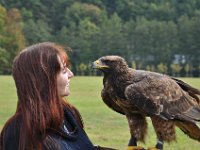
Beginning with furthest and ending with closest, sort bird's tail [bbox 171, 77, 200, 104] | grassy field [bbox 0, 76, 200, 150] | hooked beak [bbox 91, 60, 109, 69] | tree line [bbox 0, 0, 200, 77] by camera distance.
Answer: tree line [bbox 0, 0, 200, 77] → grassy field [bbox 0, 76, 200, 150] → bird's tail [bbox 171, 77, 200, 104] → hooked beak [bbox 91, 60, 109, 69]

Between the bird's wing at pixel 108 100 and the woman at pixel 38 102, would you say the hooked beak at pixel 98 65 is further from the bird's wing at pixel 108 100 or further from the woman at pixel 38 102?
the woman at pixel 38 102

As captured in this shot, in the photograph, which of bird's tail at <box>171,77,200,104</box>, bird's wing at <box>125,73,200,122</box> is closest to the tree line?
bird's tail at <box>171,77,200,104</box>

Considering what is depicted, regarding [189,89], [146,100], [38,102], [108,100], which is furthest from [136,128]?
[38,102]

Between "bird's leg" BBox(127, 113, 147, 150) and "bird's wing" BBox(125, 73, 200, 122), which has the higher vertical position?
"bird's wing" BBox(125, 73, 200, 122)

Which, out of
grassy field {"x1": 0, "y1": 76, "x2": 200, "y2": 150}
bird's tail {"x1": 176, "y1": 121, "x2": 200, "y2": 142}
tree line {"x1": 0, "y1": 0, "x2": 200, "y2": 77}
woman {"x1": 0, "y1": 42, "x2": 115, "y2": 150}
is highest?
woman {"x1": 0, "y1": 42, "x2": 115, "y2": 150}

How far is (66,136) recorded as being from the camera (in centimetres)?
302

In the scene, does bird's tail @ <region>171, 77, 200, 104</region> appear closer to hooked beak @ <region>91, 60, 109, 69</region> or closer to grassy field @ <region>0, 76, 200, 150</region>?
hooked beak @ <region>91, 60, 109, 69</region>

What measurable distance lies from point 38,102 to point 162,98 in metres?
2.08

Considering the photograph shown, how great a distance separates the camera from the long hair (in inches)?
113

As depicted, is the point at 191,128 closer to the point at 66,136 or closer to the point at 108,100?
the point at 108,100

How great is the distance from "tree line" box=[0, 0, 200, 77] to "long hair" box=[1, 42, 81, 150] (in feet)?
198

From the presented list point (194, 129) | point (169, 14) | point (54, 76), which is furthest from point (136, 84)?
point (169, 14)

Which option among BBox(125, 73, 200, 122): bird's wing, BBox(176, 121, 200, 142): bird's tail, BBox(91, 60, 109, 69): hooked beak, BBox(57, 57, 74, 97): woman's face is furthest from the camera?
BBox(176, 121, 200, 142): bird's tail

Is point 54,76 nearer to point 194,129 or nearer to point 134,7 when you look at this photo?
point 194,129
